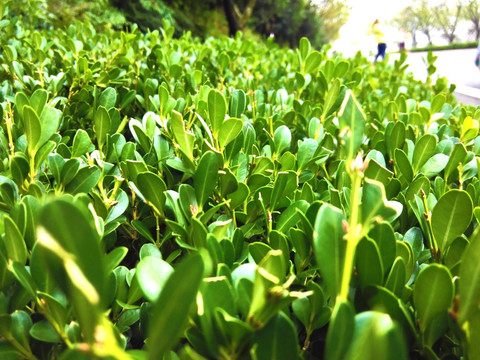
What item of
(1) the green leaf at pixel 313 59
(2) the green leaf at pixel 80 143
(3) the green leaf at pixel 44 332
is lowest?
(3) the green leaf at pixel 44 332

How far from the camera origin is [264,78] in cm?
222

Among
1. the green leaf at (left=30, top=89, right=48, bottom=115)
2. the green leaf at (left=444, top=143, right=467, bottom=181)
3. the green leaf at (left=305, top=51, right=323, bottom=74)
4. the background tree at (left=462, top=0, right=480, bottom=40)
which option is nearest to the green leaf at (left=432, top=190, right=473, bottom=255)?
the green leaf at (left=444, top=143, right=467, bottom=181)

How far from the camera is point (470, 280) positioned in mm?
398

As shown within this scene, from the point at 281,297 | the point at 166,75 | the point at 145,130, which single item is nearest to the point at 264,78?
the point at 166,75

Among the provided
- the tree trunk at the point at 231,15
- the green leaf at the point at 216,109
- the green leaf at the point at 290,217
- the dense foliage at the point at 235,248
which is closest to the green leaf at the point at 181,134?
the dense foliage at the point at 235,248

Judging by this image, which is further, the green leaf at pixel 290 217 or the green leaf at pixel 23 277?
the green leaf at pixel 290 217

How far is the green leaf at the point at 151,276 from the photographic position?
47 centimetres

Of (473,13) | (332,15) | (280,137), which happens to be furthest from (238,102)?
(473,13)

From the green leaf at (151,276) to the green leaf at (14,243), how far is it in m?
0.16

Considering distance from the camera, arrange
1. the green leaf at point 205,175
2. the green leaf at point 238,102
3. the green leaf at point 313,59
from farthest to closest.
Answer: the green leaf at point 313,59, the green leaf at point 238,102, the green leaf at point 205,175

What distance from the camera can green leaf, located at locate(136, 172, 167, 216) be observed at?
70cm

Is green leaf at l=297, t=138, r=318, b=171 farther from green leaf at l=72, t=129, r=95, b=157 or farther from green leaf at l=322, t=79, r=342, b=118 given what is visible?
green leaf at l=72, t=129, r=95, b=157

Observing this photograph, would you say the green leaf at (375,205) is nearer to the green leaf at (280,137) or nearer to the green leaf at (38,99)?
the green leaf at (280,137)

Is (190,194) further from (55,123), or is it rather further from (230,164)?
(55,123)
